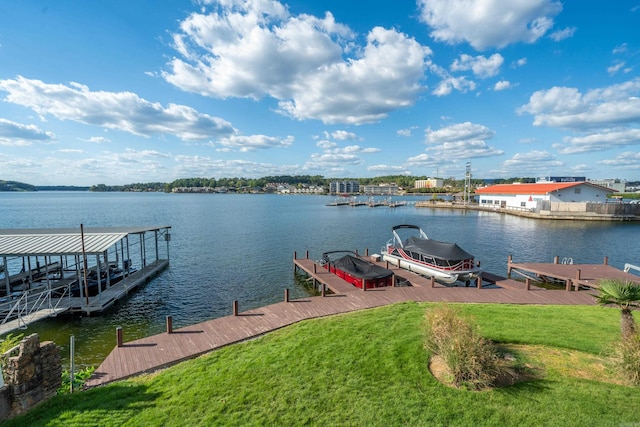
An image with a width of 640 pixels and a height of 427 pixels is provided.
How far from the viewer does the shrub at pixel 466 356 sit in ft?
25.7

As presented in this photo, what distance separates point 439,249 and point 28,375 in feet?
74.0

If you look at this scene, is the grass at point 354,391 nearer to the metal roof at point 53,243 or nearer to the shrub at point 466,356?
the shrub at point 466,356

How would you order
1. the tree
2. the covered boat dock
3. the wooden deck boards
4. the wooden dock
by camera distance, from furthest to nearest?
1. the wooden dock
2. the covered boat dock
3. the wooden deck boards
4. the tree

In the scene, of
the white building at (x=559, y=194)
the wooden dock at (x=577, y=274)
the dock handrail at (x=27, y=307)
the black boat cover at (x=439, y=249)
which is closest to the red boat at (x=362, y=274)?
the black boat cover at (x=439, y=249)

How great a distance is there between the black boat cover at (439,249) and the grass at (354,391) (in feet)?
35.2

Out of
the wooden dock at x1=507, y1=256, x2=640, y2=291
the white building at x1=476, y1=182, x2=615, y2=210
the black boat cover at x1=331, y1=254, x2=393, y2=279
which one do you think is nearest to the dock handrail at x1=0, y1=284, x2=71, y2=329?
the black boat cover at x1=331, y1=254, x2=393, y2=279

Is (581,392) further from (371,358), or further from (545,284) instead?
(545,284)

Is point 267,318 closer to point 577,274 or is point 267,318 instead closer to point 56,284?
point 56,284

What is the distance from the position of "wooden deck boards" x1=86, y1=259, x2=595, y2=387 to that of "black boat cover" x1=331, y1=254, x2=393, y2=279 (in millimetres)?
1005

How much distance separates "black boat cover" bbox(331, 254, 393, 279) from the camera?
19.4m

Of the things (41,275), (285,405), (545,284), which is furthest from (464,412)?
(41,275)

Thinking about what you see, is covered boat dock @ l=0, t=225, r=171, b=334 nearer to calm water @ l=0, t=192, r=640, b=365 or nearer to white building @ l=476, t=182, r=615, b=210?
calm water @ l=0, t=192, r=640, b=365

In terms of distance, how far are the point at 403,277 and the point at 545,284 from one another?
11536mm

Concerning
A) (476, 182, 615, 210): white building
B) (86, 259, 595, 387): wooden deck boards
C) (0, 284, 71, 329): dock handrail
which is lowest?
(0, 284, 71, 329): dock handrail
